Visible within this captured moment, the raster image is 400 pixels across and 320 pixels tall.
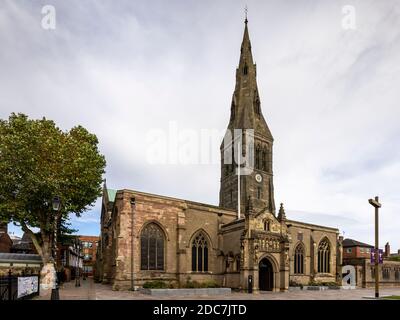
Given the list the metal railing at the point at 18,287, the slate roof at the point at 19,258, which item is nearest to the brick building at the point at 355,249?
the slate roof at the point at 19,258

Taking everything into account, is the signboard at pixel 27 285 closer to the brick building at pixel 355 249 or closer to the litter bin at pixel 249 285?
the litter bin at pixel 249 285

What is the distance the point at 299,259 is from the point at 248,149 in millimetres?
17773

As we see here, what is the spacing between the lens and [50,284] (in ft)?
93.5

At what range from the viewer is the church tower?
5409 centimetres

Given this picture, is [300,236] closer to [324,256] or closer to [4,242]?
[324,256]

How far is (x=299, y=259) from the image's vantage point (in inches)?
1981

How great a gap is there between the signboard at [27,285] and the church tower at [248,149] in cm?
3242

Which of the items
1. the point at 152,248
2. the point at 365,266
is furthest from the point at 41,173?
the point at 365,266

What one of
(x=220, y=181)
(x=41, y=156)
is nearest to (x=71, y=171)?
(x=41, y=156)

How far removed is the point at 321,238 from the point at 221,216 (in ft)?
64.7

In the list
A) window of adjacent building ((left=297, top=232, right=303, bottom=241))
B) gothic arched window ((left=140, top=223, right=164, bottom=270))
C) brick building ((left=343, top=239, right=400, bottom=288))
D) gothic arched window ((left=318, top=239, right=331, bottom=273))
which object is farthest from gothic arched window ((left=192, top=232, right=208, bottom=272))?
brick building ((left=343, top=239, right=400, bottom=288))

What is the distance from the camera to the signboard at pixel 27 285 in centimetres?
2053

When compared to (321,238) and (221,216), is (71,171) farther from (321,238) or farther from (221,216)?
(321,238)

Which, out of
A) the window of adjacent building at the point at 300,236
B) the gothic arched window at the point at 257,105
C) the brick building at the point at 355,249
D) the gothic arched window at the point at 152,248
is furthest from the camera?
the brick building at the point at 355,249
